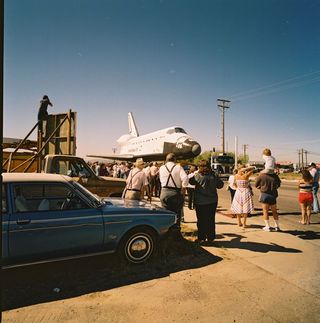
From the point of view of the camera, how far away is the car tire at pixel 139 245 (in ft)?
14.4

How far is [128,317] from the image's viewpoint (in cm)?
303

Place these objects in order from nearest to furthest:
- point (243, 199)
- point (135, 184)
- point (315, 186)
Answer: point (135, 184) → point (243, 199) → point (315, 186)

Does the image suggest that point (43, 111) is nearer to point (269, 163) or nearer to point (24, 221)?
point (24, 221)

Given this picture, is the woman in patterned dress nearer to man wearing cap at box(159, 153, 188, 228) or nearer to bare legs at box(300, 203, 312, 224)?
bare legs at box(300, 203, 312, 224)

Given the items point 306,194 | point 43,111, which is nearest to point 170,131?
point 43,111

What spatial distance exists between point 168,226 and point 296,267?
247cm

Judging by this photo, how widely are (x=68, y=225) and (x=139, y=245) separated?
1.34m

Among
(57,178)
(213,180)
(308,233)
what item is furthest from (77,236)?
(308,233)

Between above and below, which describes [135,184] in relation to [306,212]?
above

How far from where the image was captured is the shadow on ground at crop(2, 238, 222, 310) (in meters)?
3.48

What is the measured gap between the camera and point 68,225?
12.8 ft

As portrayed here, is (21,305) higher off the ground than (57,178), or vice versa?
(57,178)

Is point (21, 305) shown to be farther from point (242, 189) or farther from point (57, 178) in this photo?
point (242, 189)

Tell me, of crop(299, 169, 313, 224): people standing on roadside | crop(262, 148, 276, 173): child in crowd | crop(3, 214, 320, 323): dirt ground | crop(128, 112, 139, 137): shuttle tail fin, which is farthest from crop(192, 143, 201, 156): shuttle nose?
crop(128, 112, 139, 137): shuttle tail fin
